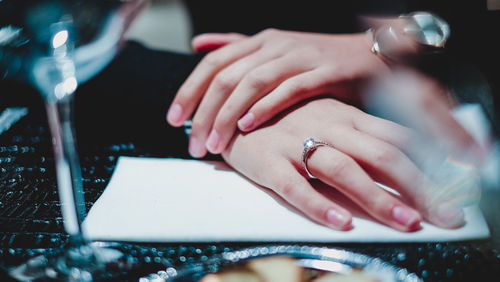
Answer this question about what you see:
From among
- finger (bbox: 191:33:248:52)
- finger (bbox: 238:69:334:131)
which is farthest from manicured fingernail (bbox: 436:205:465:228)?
finger (bbox: 191:33:248:52)

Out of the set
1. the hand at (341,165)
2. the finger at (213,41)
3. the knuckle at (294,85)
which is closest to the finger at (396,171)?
→ the hand at (341,165)

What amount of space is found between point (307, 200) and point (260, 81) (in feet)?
0.67

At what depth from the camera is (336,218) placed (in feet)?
1.30

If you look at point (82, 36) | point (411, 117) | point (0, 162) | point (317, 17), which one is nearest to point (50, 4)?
point (82, 36)

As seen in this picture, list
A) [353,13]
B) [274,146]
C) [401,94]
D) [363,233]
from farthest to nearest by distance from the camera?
[353,13], [401,94], [274,146], [363,233]

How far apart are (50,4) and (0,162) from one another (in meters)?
0.23

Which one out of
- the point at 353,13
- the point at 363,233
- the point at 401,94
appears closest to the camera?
the point at 363,233

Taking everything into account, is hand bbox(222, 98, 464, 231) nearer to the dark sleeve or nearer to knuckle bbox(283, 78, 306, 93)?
knuckle bbox(283, 78, 306, 93)

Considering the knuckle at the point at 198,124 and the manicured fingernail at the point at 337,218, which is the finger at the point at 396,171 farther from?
the knuckle at the point at 198,124

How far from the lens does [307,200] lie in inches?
16.4

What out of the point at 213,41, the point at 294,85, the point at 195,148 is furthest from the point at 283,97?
the point at 213,41

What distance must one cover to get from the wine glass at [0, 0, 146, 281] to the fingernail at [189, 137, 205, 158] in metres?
0.14

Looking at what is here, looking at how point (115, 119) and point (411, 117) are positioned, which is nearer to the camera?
point (411, 117)

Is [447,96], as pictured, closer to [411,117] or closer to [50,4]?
[411,117]
